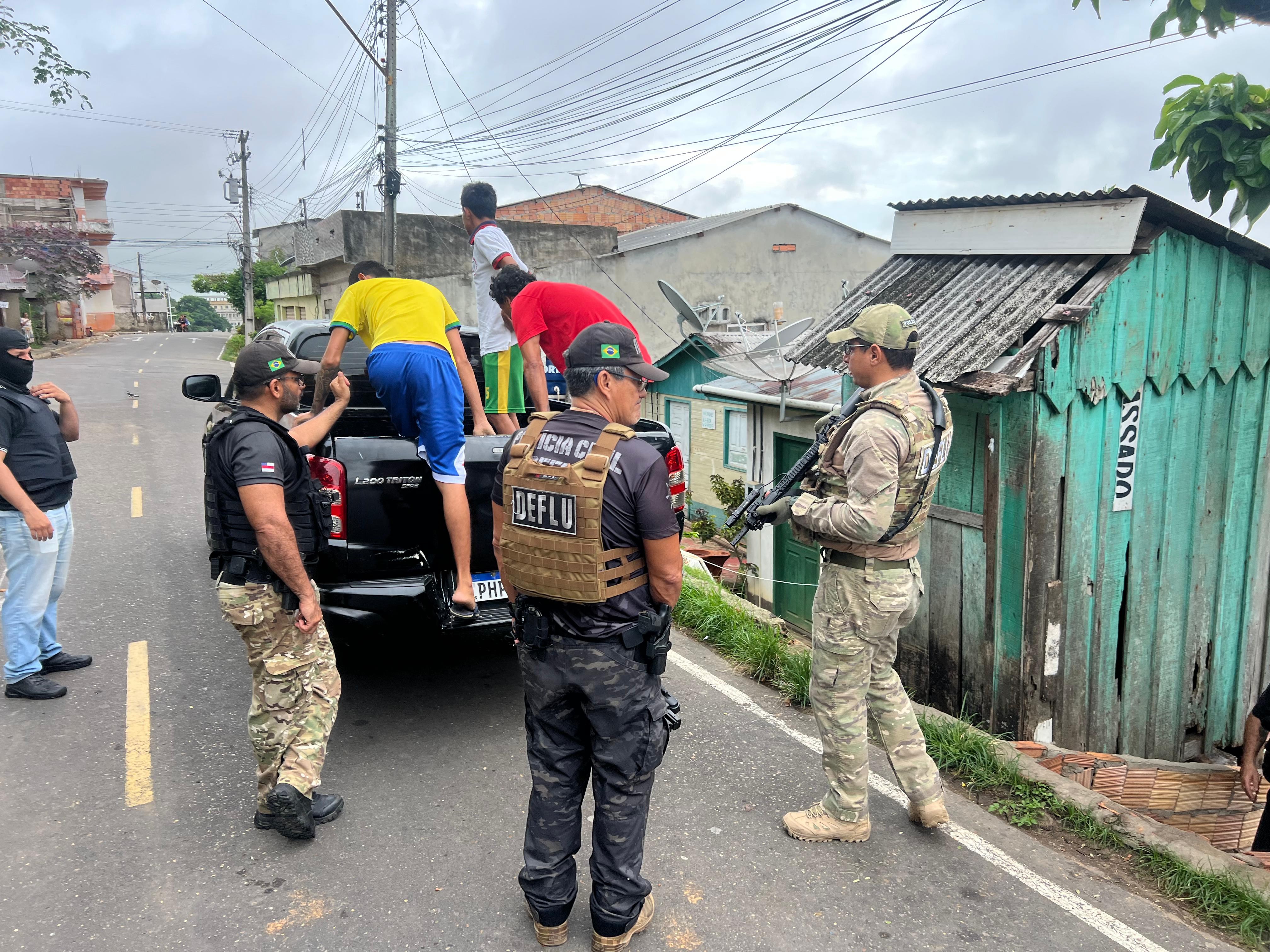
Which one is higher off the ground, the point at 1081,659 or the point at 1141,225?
the point at 1141,225

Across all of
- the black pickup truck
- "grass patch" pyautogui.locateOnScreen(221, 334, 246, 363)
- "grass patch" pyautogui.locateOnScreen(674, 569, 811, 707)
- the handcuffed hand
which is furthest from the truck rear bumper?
"grass patch" pyautogui.locateOnScreen(221, 334, 246, 363)

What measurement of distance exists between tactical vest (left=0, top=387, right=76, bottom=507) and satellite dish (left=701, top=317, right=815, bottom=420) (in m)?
5.25

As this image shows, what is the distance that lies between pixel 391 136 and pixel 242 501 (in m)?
15.2

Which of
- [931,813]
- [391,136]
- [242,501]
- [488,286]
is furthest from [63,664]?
[391,136]

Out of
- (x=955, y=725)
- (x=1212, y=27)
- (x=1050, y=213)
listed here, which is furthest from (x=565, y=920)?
(x=1050, y=213)

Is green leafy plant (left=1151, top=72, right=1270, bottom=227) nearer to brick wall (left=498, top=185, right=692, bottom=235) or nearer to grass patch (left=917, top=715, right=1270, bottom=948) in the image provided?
grass patch (left=917, top=715, right=1270, bottom=948)

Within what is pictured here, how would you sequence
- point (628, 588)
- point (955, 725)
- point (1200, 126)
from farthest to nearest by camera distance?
1. point (955, 725)
2. point (1200, 126)
3. point (628, 588)

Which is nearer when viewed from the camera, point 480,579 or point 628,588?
point 628,588

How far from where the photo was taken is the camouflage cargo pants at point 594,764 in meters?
2.55

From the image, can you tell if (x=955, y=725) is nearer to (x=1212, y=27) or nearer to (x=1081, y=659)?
(x=1081, y=659)

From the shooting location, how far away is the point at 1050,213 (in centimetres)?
499

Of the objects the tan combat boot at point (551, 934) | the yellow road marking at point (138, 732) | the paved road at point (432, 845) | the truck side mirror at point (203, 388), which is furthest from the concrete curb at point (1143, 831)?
the truck side mirror at point (203, 388)

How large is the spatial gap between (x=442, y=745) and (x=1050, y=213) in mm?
4541

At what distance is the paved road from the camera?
2.74 metres
